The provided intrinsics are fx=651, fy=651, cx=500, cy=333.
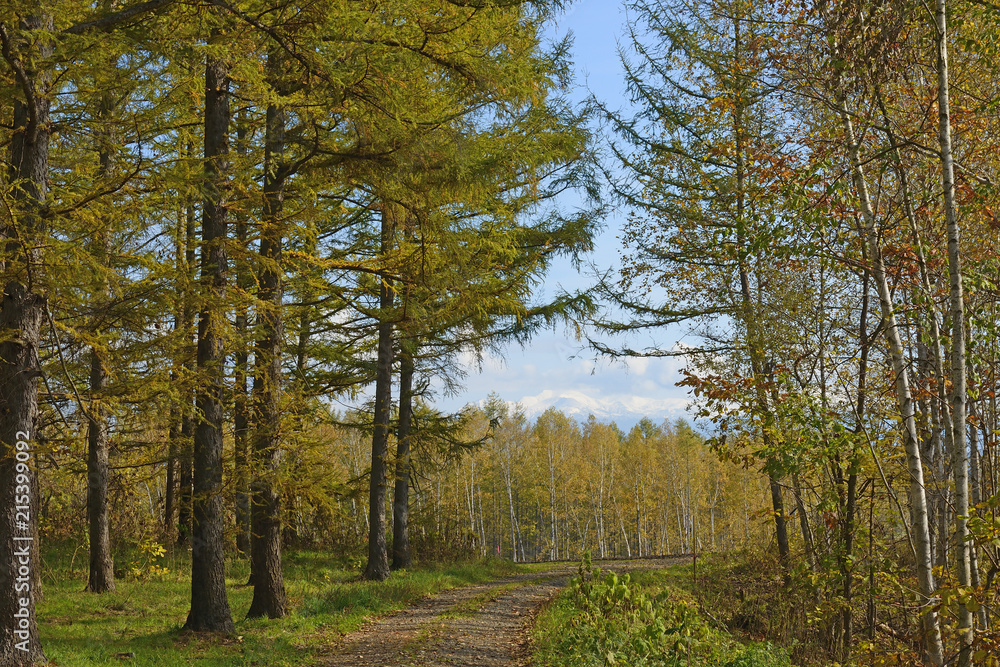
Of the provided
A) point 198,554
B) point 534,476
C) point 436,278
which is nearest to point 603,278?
point 436,278

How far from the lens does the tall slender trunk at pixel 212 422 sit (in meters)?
7.80

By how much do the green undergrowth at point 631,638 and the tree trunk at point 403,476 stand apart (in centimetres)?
692

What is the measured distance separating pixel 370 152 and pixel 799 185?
445 centimetres

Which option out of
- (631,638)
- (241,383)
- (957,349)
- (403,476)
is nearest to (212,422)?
(241,383)

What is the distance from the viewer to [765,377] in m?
7.03

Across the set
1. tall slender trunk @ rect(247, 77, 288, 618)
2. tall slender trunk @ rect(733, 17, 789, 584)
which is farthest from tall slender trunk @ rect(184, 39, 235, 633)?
tall slender trunk @ rect(733, 17, 789, 584)

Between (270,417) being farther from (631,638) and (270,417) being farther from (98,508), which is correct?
(631,638)

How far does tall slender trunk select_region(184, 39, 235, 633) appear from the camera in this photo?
780 centimetres

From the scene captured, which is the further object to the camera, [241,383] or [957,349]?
[241,383]

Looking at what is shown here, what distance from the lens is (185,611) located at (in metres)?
9.47

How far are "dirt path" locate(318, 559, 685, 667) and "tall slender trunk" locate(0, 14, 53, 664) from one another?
2.89 meters

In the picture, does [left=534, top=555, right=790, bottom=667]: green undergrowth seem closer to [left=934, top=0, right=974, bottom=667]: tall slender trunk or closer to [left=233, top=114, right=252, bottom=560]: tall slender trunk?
[left=934, top=0, right=974, bottom=667]: tall slender trunk

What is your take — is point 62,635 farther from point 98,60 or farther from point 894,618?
point 894,618

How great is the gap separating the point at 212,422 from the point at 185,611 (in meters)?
3.35
